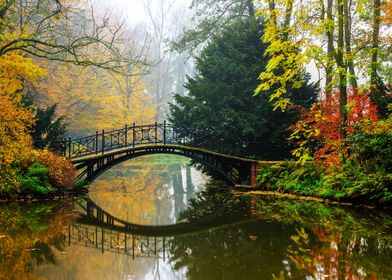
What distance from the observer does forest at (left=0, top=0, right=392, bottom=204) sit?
1257cm

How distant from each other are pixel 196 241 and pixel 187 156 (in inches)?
414

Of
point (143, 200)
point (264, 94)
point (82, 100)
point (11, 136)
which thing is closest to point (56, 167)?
point (11, 136)

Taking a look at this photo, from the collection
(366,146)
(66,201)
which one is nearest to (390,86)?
(366,146)

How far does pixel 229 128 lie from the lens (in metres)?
19.9

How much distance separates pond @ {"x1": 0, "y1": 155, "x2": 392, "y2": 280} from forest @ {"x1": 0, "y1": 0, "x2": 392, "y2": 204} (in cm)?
164

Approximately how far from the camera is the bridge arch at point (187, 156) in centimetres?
1862

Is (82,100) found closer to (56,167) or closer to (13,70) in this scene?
(13,70)

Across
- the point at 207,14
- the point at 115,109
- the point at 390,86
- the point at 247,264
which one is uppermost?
the point at 207,14

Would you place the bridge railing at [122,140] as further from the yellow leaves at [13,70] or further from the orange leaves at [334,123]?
the orange leaves at [334,123]

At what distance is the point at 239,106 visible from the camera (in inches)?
792

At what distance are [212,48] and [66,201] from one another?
11.8 metres

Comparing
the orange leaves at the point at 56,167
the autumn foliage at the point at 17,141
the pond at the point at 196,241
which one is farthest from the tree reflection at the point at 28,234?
the orange leaves at the point at 56,167

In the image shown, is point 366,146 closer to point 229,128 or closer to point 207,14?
point 229,128

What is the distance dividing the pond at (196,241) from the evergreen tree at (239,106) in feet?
16.9
